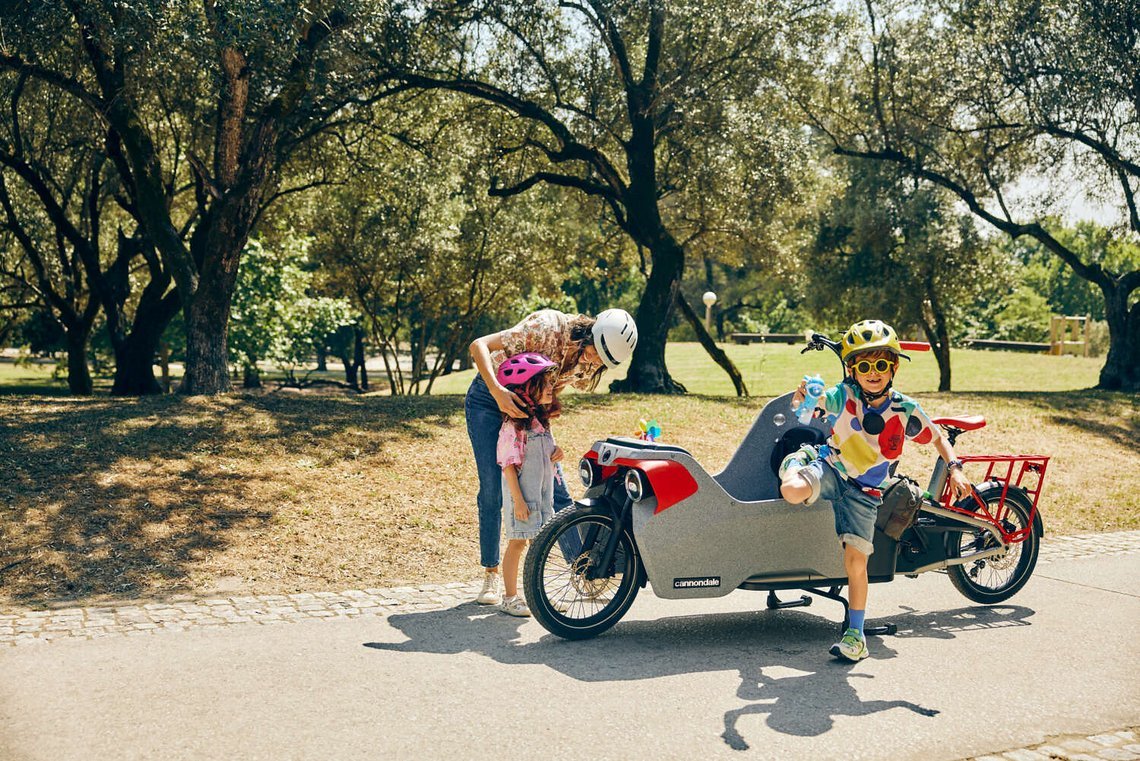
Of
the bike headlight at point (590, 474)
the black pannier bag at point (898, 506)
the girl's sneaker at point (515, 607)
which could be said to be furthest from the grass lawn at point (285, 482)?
the black pannier bag at point (898, 506)

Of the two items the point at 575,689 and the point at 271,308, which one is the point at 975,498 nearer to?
the point at 575,689

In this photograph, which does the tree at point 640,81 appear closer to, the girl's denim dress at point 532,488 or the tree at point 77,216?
the tree at point 77,216

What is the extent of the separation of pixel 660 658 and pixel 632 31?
44.3 ft

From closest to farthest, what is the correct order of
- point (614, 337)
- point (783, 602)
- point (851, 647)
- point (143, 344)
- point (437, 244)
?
point (851, 647) → point (614, 337) → point (783, 602) → point (143, 344) → point (437, 244)

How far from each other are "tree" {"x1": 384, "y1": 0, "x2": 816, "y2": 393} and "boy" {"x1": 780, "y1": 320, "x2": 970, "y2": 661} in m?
10.9

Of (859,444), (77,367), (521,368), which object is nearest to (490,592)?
(521,368)

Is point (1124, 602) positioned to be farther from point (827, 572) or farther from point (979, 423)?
point (827, 572)

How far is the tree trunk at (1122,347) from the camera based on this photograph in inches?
743

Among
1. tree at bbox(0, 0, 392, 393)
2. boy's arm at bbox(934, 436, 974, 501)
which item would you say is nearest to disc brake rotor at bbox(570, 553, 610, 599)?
boy's arm at bbox(934, 436, 974, 501)

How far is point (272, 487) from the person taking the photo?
825 cm

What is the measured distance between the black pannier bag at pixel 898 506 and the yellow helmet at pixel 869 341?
68 cm

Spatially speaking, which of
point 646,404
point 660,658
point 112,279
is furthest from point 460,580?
point 112,279

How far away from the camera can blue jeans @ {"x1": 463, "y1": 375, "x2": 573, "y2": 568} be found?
5.74 meters

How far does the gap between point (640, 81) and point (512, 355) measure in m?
12.5
